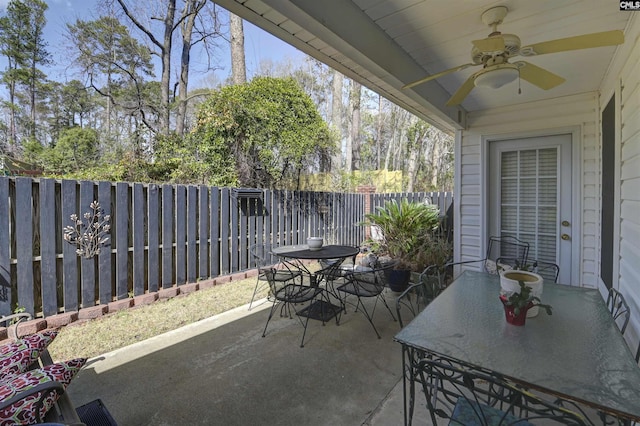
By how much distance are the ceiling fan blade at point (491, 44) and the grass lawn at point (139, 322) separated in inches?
134

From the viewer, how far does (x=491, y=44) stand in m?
1.81

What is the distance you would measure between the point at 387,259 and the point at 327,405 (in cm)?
294

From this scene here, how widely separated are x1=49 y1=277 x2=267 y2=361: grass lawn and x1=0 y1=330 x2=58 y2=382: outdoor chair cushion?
118cm

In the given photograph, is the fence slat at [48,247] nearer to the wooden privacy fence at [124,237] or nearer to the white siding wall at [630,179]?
the wooden privacy fence at [124,237]

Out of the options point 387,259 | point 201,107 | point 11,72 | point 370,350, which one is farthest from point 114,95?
point 370,350

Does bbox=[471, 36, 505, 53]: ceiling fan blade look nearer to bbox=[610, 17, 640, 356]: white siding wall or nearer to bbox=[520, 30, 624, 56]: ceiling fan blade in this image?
bbox=[520, 30, 624, 56]: ceiling fan blade

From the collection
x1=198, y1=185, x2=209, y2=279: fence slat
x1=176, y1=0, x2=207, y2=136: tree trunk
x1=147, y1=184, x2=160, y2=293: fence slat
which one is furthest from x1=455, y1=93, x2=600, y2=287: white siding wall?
x1=176, y1=0, x2=207, y2=136: tree trunk

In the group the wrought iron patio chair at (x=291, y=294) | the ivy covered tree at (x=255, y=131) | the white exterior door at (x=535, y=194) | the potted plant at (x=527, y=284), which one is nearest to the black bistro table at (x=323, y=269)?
the wrought iron patio chair at (x=291, y=294)

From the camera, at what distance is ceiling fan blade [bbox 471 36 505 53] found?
70.2 inches

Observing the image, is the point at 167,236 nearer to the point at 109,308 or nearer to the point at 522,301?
the point at 109,308

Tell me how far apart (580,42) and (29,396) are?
2.98 meters

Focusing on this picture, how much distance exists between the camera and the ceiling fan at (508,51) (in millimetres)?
1654

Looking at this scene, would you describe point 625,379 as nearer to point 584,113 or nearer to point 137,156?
point 584,113

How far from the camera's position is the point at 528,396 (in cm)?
94
